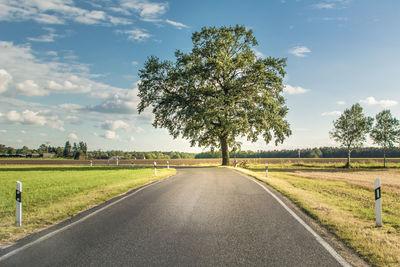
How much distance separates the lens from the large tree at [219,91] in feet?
98.3

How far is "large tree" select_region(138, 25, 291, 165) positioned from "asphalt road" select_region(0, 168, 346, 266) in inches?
848

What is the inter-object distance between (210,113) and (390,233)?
75.0ft

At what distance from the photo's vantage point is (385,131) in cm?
4912

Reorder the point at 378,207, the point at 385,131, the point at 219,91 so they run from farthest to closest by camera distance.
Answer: the point at 385,131 → the point at 219,91 → the point at 378,207

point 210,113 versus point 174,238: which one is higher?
point 210,113

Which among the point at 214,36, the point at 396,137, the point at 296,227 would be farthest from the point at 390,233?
the point at 396,137

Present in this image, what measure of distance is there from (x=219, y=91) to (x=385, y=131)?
33.9 metres

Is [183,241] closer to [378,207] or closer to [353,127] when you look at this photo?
[378,207]

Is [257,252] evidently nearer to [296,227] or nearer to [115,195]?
[296,227]

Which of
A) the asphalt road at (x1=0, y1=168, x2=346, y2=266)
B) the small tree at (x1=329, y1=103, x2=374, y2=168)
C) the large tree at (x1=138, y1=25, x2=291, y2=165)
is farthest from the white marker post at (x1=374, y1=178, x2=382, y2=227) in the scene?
the small tree at (x1=329, y1=103, x2=374, y2=168)

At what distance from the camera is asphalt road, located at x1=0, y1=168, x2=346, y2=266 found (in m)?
4.14

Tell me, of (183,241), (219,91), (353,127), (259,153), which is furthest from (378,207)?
(259,153)

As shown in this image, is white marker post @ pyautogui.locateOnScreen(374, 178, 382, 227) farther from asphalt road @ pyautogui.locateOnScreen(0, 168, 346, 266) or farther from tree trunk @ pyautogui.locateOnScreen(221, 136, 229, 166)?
tree trunk @ pyautogui.locateOnScreen(221, 136, 229, 166)

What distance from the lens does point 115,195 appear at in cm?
1128
